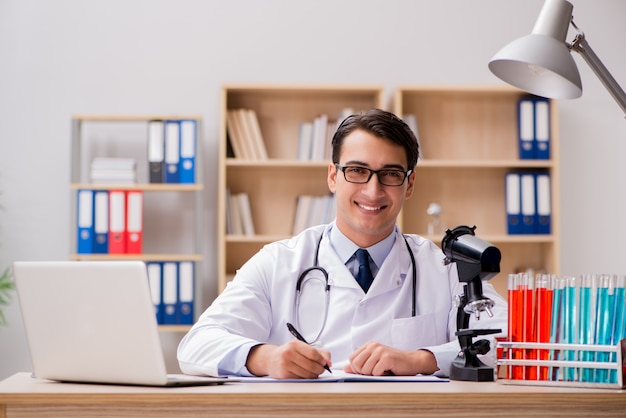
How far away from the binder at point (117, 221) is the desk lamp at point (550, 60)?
109 inches

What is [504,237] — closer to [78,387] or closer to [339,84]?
[339,84]

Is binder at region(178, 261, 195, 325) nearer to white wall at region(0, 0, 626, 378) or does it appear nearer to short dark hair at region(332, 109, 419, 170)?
white wall at region(0, 0, 626, 378)

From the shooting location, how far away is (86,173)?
4.60m

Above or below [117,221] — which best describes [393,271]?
below

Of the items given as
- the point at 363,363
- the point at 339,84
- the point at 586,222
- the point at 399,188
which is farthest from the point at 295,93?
the point at 363,363

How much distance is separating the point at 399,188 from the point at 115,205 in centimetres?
236

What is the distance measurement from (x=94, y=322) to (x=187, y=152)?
2.82 metres

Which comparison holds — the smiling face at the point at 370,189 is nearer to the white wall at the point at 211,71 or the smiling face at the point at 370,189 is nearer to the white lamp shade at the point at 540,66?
the white lamp shade at the point at 540,66

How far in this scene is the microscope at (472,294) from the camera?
164 centimetres

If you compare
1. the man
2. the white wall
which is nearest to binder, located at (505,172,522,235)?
the white wall

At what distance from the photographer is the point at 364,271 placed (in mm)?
2203

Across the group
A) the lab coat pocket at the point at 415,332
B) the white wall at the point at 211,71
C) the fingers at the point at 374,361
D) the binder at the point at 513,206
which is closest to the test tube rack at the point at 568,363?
the fingers at the point at 374,361

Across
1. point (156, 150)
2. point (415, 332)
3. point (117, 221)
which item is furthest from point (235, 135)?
point (415, 332)

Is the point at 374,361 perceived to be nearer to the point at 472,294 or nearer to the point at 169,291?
the point at 472,294
